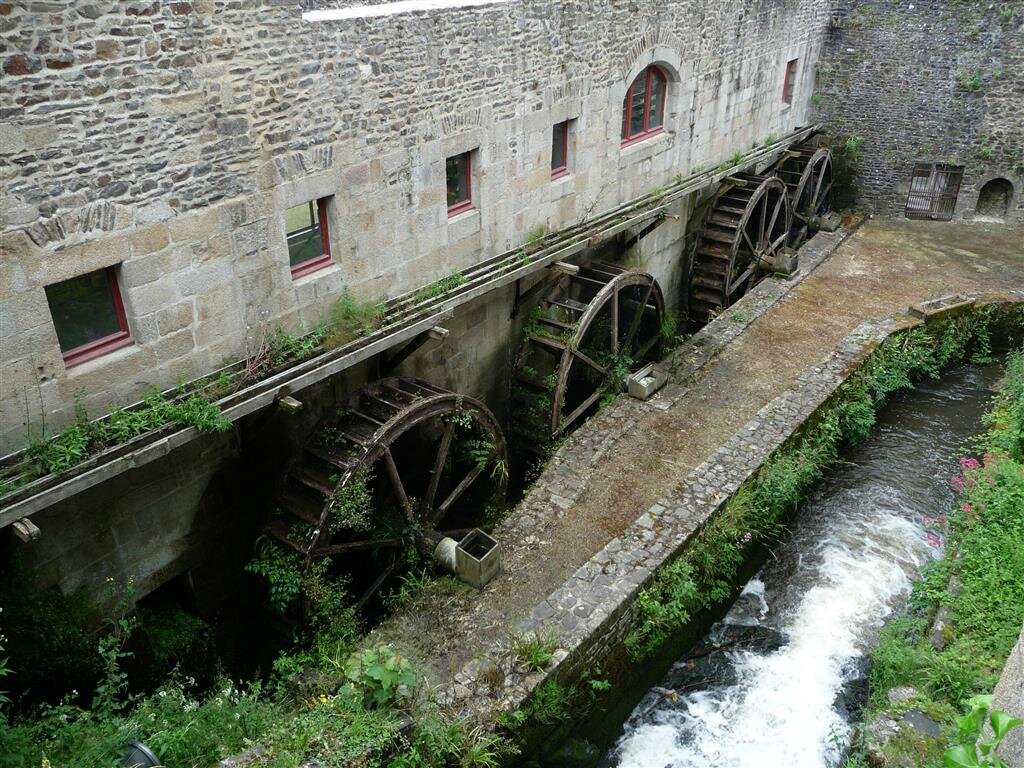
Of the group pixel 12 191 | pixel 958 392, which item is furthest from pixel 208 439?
pixel 958 392

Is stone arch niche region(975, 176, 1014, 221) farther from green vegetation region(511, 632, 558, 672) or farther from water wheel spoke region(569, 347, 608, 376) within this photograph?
green vegetation region(511, 632, 558, 672)

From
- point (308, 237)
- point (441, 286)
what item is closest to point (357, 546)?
point (441, 286)

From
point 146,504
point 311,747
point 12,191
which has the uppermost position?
point 12,191

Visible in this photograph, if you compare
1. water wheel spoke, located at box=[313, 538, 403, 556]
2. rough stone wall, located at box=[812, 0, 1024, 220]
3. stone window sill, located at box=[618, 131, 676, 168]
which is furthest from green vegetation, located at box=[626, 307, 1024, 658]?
rough stone wall, located at box=[812, 0, 1024, 220]

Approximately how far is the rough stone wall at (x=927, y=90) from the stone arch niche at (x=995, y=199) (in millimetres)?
181

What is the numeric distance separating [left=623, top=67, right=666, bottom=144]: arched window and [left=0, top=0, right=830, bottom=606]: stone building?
415 mm

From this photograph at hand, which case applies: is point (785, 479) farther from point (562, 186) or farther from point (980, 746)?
point (980, 746)

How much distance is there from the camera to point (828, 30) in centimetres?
1609

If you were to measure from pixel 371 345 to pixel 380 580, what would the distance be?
92.6 inches

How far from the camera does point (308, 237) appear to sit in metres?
7.30

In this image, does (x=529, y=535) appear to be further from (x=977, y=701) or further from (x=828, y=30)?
(x=828, y=30)

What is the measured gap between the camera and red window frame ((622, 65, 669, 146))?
35.4 ft

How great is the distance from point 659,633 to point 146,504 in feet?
15.0

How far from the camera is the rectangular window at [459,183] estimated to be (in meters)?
8.49
